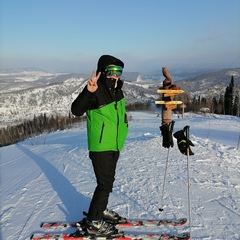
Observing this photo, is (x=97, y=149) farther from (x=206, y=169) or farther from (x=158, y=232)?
(x=206, y=169)

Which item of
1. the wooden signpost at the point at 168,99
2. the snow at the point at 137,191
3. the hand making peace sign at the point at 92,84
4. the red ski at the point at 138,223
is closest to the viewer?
the hand making peace sign at the point at 92,84

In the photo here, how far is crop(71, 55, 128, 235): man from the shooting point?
3.60 meters

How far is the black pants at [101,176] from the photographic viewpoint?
3709mm

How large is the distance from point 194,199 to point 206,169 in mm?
2206

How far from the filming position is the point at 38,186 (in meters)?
6.29

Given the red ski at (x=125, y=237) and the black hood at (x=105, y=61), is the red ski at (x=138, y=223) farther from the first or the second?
the black hood at (x=105, y=61)

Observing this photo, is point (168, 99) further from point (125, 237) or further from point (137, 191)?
point (125, 237)

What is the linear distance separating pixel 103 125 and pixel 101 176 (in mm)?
744

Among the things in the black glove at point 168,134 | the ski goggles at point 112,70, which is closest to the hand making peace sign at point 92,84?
the ski goggles at point 112,70

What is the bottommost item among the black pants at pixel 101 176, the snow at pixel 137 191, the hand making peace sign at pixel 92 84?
the snow at pixel 137 191

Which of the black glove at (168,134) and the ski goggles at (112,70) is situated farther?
the black glove at (168,134)

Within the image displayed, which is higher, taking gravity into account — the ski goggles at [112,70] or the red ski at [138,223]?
the ski goggles at [112,70]

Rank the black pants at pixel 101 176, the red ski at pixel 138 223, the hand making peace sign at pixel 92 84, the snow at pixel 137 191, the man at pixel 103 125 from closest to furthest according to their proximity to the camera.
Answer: the hand making peace sign at pixel 92 84
the man at pixel 103 125
the black pants at pixel 101 176
the red ski at pixel 138 223
the snow at pixel 137 191

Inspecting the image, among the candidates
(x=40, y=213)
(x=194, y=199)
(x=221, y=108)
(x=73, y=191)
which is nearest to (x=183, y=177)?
(x=194, y=199)
